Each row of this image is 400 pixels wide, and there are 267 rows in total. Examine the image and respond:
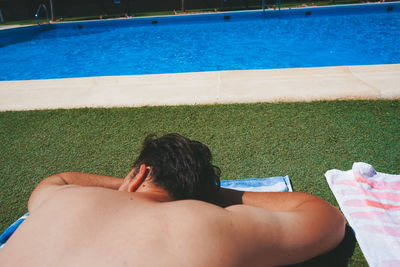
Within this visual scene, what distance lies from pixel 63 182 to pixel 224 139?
2113 millimetres

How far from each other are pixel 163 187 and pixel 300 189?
1727 mm

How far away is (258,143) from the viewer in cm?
370

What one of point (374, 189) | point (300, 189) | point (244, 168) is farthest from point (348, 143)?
point (244, 168)

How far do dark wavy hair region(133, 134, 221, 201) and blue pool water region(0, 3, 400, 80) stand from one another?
27.9 ft

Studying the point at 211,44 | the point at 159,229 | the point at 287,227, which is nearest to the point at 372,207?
the point at 287,227

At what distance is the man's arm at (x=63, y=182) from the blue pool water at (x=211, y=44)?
26.9ft

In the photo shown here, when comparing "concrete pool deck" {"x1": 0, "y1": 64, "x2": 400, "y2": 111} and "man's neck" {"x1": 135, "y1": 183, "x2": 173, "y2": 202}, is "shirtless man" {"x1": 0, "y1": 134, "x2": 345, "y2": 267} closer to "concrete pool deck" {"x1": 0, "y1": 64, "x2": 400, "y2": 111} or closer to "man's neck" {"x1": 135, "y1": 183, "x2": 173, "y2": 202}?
"man's neck" {"x1": 135, "y1": 183, "x2": 173, "y2": 202}

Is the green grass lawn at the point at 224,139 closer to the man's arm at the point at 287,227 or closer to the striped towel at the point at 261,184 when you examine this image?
the striped towel at the point at 261,184

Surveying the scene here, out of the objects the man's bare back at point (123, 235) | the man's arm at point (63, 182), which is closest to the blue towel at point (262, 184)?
the man's arm at point (63, 182)

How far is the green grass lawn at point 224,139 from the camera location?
3256 mm

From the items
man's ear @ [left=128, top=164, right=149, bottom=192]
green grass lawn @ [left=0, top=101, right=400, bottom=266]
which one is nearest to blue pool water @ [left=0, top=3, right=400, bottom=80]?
green grass lawn @ [left=0, top=101, right=400, bottom=266]

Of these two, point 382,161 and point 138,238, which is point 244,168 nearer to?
point 382,161

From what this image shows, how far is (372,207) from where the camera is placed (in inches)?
102

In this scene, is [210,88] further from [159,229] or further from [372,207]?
[159,229]
